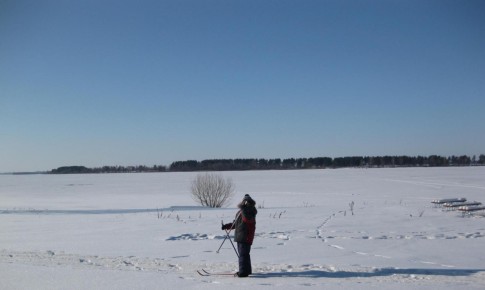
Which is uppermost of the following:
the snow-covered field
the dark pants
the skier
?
the skier

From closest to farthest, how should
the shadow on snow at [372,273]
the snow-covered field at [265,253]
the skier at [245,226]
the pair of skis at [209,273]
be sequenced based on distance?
the snow-covered field at [265,253]
the shadow on snow at [372,273]
the pair of skis at [209,273]
the skier at [245,226]

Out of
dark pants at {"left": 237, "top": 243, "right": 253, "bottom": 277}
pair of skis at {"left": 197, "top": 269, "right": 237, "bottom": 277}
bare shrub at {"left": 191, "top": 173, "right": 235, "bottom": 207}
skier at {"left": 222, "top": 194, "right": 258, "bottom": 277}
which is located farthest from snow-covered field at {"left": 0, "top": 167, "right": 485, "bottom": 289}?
bare shrub at {"left": 191, "top": 173, "right": 235, "bottom": 207}

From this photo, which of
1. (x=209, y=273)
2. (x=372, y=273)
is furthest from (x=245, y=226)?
(x=372, y=273)

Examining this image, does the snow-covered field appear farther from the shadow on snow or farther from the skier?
the skier

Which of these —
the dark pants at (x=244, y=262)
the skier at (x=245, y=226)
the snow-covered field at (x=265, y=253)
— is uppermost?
the skier at (x=245, y=226)

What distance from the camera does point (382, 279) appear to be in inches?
277

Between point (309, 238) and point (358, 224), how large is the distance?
3.10 metres

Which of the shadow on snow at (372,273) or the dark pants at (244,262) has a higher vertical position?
the dark pants at (244,262)

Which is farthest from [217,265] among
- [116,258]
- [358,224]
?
[358,224]

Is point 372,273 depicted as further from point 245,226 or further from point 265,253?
point 265,253

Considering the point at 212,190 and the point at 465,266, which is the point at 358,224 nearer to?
the point at 465,266

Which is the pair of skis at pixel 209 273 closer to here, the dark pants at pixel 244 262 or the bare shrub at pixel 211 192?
the dark pants at pixel 244 262

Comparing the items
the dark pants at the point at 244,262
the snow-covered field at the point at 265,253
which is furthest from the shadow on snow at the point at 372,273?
the dark pants at the point at 244,262

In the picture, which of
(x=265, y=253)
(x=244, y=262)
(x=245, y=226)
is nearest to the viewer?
(x=244, y=262)
